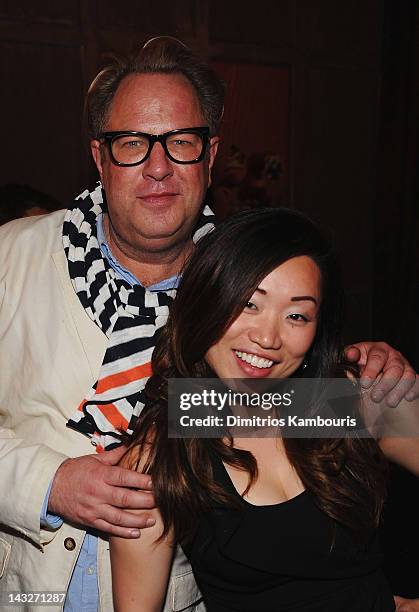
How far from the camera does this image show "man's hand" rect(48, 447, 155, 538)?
4.71ft

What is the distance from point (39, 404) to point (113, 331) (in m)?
0.26

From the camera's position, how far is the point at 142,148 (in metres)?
1.77

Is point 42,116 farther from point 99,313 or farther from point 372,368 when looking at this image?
point 372,368

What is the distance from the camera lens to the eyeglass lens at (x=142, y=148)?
176 cm

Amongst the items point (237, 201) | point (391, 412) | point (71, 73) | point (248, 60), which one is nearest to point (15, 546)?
point (391, 412)

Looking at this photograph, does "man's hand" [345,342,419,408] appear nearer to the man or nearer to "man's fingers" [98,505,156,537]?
the man

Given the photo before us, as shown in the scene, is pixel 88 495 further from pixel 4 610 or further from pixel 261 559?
pixel 4 610

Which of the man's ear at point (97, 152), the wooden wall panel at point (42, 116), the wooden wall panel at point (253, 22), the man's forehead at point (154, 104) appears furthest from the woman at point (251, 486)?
the wooden wall panel at point (253, 22)

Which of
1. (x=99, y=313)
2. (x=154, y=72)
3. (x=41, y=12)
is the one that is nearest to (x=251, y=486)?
(x=99, y=313)

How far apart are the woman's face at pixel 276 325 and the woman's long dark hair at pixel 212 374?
2 centimetres

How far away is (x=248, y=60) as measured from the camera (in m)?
4.95

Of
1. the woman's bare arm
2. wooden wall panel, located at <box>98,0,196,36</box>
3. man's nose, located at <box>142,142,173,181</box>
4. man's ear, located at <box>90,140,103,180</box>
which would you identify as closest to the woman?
the woman's bare arm

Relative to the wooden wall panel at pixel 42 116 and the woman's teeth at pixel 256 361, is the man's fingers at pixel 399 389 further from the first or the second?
the wooden wall panel at pixel 42 116

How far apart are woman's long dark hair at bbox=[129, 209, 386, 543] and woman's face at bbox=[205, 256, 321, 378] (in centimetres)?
2
